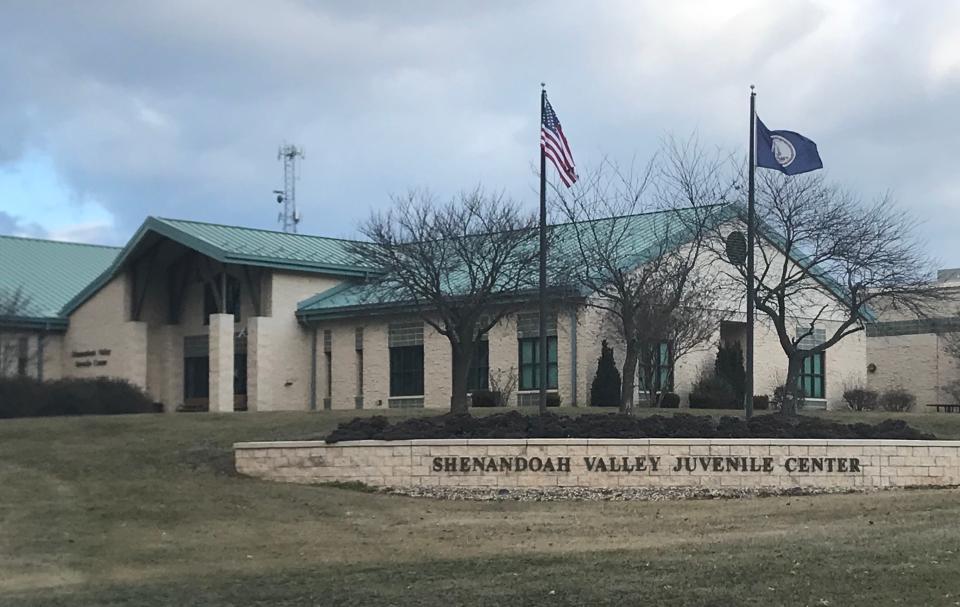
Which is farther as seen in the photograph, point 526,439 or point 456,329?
point 456,329

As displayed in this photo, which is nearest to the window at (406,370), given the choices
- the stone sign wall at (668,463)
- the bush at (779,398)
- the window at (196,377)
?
the window at (196,377)

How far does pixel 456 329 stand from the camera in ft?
91.7

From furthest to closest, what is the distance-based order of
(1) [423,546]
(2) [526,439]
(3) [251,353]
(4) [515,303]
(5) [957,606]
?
(3) [251,353]
(4) [515,303]
(2) [526,439]
(1) [423,546]
(5) [957,606]

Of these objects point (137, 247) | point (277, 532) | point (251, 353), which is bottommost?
point (277, 532)

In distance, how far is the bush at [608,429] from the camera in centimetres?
2145

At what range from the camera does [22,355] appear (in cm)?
4547

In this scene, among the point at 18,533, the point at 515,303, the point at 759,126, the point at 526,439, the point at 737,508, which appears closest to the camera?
the point at 18,533

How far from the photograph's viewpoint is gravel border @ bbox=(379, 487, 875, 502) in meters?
20.3

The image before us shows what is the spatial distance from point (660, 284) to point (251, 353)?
16286 millimetres

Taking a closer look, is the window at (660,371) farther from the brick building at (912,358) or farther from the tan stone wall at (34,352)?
the tan stone wall at (34,352)

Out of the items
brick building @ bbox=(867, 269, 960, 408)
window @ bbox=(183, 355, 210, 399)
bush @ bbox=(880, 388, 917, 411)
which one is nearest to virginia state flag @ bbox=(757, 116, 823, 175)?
bush @ bbox=(880, 388, 917, 411)

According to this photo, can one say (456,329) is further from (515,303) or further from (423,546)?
(423,546)

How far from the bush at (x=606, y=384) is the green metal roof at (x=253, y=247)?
8.52m

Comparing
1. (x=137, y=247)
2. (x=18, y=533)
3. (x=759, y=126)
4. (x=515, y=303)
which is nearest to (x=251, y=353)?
(x=137, y=247)
